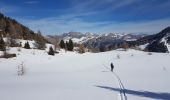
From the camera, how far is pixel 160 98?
55.0 ft

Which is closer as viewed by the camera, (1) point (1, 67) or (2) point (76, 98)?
(2) point (76, 98)

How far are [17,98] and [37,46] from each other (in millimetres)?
97782

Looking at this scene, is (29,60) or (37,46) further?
(37,46)

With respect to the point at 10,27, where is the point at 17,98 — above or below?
below

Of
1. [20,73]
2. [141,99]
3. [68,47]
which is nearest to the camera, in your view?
[141,99]

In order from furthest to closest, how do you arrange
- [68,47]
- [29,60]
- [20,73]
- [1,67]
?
1. [68,47]
2. [29,60]
3. [1,67]
4. [20,73]

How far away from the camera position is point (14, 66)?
55.2 metres

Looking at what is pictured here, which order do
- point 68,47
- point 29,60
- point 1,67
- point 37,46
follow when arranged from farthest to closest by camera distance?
point 68,47 → point 37,46 → point 29,60 → point 1,67

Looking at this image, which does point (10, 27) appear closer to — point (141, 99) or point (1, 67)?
point (1, 67)

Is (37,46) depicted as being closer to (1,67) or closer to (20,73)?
(1,67)

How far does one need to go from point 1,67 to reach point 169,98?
42.1 m

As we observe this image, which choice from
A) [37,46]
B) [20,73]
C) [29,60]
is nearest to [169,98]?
[20,73]

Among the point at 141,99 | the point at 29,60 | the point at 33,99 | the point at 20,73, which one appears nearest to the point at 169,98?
the point at 141,99

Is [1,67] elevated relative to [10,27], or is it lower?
lower
